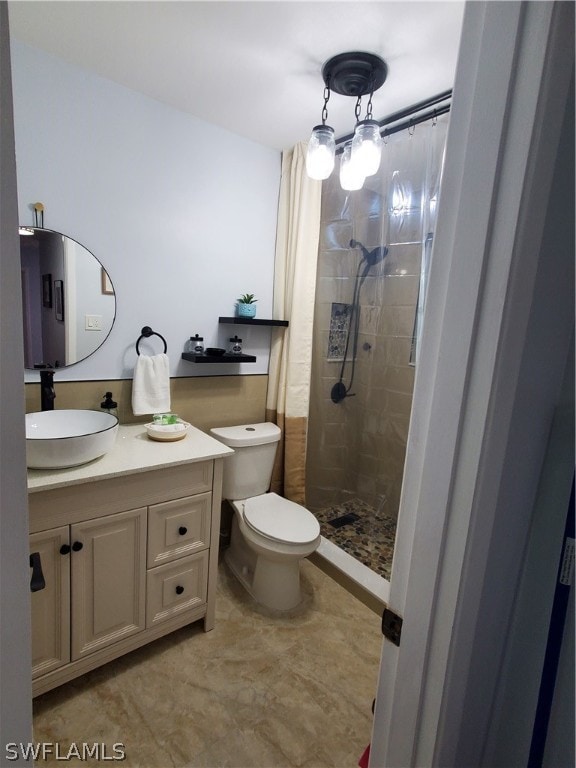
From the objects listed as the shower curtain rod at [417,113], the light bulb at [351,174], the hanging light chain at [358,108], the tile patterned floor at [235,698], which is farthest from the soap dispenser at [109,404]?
the shower curtain rod at [417,113]

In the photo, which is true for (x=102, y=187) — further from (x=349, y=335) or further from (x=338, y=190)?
(x=349, y=335)

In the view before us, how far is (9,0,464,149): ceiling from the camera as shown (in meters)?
1.23

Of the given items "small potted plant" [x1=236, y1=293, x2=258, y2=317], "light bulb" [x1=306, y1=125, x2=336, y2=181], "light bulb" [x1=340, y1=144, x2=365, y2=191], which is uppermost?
"light bulb" [x1=306, y1=125, x2=336, y2=181]

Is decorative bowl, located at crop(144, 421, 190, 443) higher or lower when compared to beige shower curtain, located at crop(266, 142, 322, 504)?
lower

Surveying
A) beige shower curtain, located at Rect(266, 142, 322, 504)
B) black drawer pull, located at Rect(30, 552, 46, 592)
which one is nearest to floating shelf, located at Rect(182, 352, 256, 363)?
beige shower curtain, located at Rect(266, 142, 322, 504)

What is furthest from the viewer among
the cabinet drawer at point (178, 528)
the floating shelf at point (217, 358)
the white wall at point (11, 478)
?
the floating shelf at point (217, 358)

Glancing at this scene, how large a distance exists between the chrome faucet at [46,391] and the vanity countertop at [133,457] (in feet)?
1.04

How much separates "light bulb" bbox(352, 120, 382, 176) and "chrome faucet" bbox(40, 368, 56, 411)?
1.61 meters

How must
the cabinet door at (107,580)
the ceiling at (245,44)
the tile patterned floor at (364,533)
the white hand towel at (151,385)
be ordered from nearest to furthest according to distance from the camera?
the ceiling at (245,44), the cabinet door at (107,580), the white hand towel at (151,385), the tile patterned floor at (364,533)

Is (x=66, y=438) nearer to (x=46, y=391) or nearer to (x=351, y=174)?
(x=46, y=391)

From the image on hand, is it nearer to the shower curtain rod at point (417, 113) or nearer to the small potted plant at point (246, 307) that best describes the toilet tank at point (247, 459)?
the small potted plant at point (246, 307)

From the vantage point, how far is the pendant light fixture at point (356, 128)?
1433mm

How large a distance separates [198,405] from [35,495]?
0.99m

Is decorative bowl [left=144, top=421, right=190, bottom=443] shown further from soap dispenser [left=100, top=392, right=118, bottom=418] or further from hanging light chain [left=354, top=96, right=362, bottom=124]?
hanging light chain [left=354, top=96, right=362, bottom=124]
